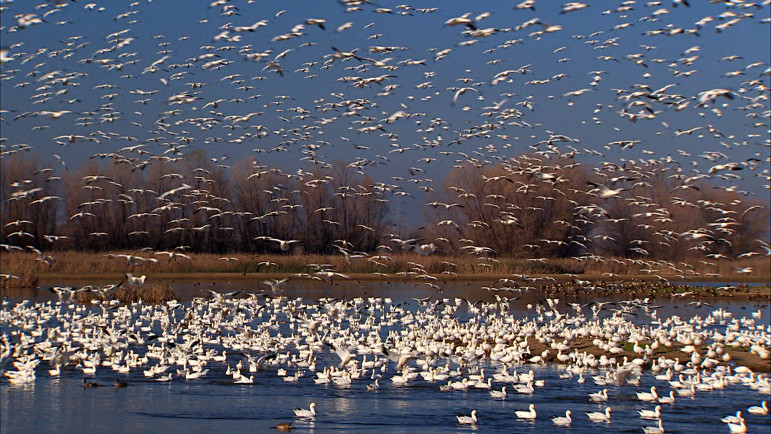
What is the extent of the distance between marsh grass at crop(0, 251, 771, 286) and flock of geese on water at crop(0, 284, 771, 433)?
17802 mm

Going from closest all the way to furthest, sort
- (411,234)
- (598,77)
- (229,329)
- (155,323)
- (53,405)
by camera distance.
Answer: (53,405), (598,77), (229,329), (155,323), (411,234)

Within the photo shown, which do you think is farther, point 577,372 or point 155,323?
point 155,323

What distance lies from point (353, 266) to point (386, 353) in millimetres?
36051

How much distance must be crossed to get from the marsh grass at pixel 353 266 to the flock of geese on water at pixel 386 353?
17802 mm


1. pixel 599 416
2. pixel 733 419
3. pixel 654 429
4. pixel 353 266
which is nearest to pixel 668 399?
pixel 599 416

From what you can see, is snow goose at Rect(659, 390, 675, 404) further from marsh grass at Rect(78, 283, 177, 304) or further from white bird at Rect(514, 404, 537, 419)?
marsh grass at Rect(78, 283, 177, 304)

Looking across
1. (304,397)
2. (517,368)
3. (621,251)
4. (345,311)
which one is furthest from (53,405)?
(621,251)

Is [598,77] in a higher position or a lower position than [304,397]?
higher

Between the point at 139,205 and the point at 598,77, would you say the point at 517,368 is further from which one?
the point at 139,205

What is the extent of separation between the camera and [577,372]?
21.8 m

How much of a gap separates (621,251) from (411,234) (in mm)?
16705

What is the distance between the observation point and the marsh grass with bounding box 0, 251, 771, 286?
167ft

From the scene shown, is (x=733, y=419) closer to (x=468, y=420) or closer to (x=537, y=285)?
(x=468, y=420)

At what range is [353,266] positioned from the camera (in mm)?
56719
